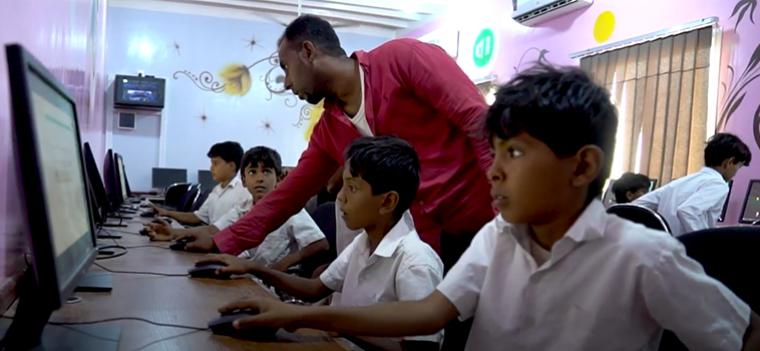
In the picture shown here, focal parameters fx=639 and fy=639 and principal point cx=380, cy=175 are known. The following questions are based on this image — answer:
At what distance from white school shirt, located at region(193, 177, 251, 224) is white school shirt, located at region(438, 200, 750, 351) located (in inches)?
93.1

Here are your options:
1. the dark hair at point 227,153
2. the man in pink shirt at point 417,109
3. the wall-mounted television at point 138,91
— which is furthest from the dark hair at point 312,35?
the wall-mounted television at point 138,91

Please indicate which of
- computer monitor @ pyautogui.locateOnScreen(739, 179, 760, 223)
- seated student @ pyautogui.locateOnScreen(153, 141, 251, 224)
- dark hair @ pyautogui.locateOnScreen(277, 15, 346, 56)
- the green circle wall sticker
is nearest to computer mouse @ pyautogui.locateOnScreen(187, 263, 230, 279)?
dark hair @ pyautogui.locateOnScreen(277, 15, 346, 56)

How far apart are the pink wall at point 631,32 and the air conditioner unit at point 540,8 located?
63 millimetres

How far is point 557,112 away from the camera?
868 millimetres

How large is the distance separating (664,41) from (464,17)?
9.84ft

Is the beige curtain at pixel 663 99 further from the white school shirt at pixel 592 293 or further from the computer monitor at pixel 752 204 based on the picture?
the white school shirt at pixel 592 293

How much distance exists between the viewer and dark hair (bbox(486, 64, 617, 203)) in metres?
0.86

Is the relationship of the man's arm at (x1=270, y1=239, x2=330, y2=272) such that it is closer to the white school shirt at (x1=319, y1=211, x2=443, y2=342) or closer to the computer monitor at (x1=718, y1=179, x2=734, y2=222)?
the white school shirt at (x1=319, y1=211, x2=443, y2=342)

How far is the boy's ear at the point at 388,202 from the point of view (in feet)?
4.64

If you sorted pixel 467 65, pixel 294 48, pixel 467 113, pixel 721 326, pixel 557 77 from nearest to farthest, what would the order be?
1. pixel 721 326
2. pixel 557 77
3. pixel 467 113
4. pixel 294 48
5. pixel 467 65

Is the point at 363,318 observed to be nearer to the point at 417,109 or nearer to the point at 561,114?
the point at 561,114

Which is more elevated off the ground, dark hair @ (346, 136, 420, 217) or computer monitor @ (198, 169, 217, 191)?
dark hair @ (346, 136, 420, 217)

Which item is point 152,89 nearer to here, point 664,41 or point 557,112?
point 664,41

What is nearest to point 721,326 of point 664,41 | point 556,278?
point 556,278
